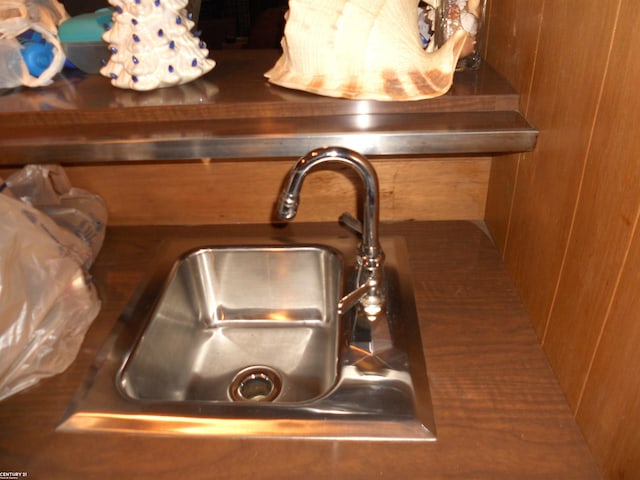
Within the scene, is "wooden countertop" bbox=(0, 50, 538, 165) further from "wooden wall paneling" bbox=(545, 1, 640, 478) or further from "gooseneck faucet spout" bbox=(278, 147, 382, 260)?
"wooden wall paneling" bbox=(545, 1, 640, 478)

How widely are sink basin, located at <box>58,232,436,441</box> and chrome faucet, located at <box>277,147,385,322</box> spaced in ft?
0.12

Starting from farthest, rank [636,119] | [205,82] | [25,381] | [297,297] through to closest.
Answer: [297,297], [205,82], [25,381], [636,119]

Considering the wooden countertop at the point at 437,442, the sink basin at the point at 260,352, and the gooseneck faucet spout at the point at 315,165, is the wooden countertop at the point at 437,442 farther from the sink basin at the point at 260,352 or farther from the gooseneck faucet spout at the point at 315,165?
the gooseneck faucet spout at the point at 315,165

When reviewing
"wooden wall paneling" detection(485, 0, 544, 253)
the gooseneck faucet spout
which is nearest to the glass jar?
"wooden wall paneling" detection(485, 0, 544, 253)

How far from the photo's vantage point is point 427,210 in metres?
1.13

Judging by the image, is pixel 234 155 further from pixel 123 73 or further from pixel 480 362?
pixel 480 362

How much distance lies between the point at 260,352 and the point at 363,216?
0.37 metres

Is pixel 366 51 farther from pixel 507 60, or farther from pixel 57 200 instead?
pixel 57 200

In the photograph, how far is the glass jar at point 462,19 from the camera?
842 mm

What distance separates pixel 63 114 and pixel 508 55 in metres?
0.77

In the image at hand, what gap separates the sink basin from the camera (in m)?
0.69

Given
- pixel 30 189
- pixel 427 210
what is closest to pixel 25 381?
pixel 30 189

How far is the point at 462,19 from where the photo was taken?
85 cm

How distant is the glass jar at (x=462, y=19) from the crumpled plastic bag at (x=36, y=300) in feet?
2.55
